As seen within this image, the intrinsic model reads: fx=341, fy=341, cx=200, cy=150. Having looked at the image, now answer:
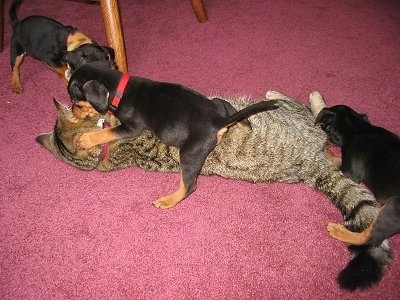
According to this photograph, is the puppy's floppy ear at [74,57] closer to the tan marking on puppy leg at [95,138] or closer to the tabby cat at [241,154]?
the tabby cat at [241,154]

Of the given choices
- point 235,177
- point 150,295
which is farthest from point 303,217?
point 150,295

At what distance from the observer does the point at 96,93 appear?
148 cm

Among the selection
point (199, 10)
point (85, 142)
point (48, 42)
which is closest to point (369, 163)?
point (85, 142)

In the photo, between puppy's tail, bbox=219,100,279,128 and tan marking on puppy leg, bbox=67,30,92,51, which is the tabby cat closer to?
puppy's tail, bbox=219,100,279,128

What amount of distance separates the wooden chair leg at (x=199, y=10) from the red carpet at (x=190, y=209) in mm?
179

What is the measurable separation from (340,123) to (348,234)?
55 centimetres

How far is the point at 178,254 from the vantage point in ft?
5.22

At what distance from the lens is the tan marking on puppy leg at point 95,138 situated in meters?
1.61

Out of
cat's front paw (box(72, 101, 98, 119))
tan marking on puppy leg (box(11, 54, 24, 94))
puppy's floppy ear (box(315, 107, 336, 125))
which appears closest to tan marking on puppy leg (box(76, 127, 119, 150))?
cat's front paw (box(72, 101, 98, 119))

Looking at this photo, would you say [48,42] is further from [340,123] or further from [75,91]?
A: [340,123]

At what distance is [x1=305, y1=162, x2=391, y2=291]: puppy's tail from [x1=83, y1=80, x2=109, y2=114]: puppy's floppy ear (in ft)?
3.36

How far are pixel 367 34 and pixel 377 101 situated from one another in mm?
777

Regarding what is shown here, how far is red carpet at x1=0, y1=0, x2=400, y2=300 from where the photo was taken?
1.51 m

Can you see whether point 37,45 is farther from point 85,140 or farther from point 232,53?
point 232,53
